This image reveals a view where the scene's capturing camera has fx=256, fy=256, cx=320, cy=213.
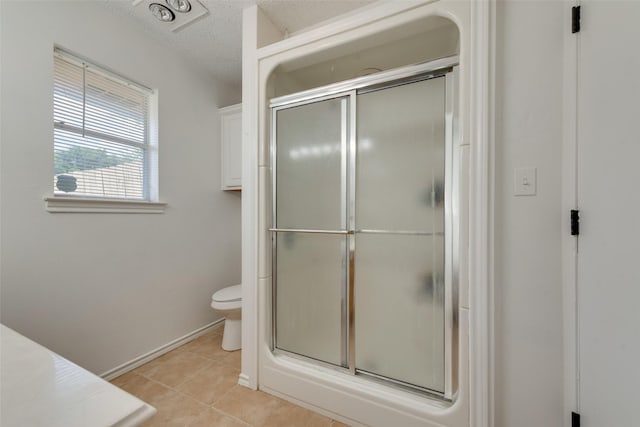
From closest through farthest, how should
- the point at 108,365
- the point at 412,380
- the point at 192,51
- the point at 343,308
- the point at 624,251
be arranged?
the point at 624,251 → the point at 412,380 → the point at 343,308 → the point at 108,365 → the point at 192,51

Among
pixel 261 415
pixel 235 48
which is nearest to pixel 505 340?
pixel 261 415

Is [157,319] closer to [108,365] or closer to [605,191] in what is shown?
[108,365]

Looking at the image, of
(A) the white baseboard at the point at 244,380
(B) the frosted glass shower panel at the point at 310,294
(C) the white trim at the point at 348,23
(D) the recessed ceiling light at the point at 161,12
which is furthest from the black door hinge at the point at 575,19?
(A) the white baseboard at the point at 244,380

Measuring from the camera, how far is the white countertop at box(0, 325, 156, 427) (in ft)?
1.62

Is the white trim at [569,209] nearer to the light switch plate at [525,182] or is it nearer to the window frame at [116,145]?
the light switch plate at [525,182]

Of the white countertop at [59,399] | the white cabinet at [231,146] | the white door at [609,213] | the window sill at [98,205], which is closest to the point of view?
the white countertop at [59,399]

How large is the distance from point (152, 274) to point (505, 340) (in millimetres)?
2332

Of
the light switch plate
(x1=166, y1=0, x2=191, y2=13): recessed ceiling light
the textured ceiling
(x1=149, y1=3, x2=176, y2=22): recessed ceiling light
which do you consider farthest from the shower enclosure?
(x1=149, y1=3, x2=176, y2=22): recessed ceiling light

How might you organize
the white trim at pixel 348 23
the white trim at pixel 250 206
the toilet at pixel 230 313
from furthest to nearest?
1. the toilet at pixel 230 313
2. the white trim at pixel 250 206
3. the white trim at pixel 348 23

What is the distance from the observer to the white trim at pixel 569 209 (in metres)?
0.99

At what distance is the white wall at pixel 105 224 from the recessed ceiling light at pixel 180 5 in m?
0.43

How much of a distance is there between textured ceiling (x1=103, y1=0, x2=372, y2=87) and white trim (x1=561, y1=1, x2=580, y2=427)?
4.15ft

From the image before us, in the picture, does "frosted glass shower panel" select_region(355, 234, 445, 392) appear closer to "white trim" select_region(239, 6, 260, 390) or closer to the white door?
the white door

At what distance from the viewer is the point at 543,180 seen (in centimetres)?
105
